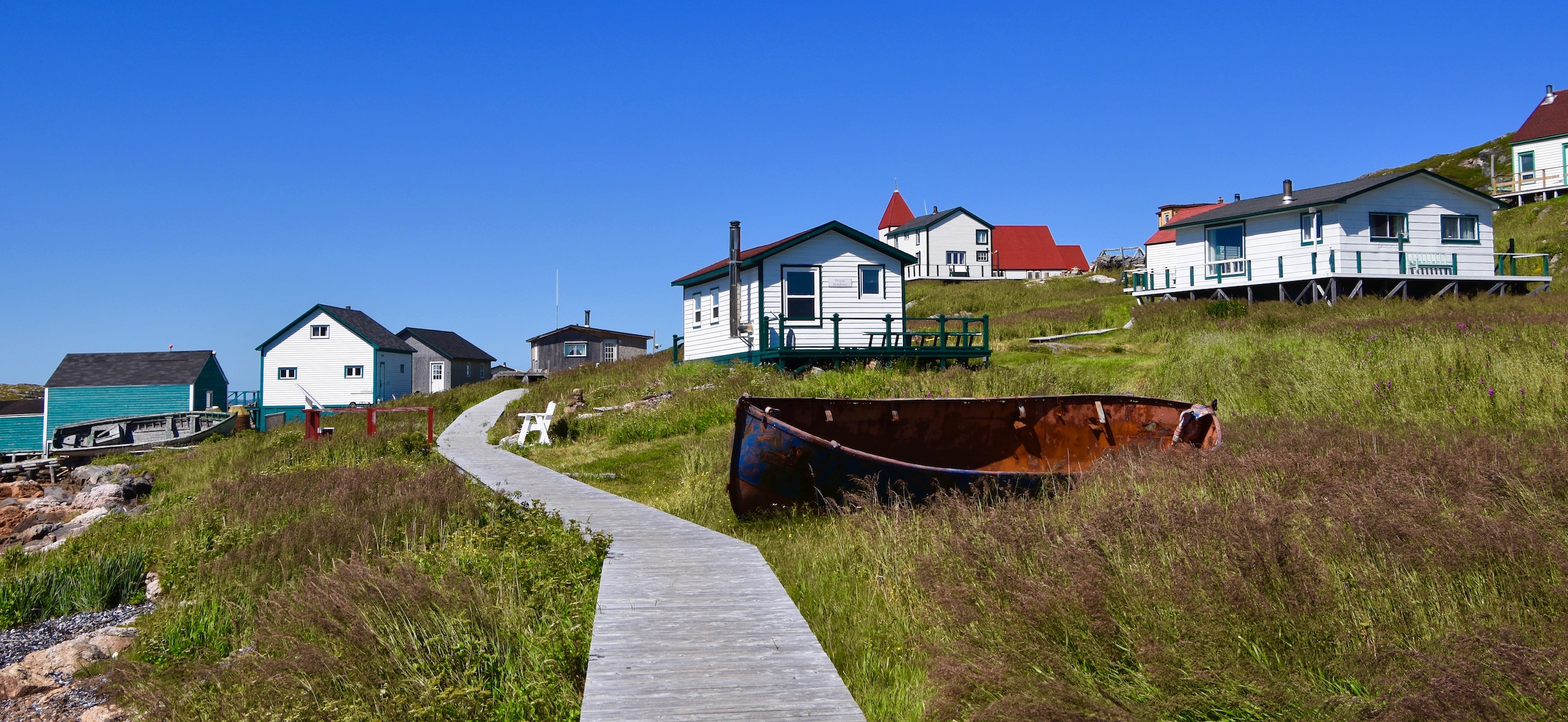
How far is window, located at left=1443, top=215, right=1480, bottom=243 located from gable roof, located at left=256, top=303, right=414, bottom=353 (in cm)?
4837

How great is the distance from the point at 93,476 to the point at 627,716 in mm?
29175

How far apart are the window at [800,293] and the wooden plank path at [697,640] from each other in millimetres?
19639

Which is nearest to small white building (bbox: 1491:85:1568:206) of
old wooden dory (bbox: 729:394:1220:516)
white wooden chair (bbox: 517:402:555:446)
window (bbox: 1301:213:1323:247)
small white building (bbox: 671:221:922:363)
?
window (bbox: 1301:213:1323:247)

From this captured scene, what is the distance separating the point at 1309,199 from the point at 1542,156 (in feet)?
93.9

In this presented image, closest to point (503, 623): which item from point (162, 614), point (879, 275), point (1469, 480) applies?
point (162, 614)

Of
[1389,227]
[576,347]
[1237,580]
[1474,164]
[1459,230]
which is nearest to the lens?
[1237,580]

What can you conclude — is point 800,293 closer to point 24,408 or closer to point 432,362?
point 432,362

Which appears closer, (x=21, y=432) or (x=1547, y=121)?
Result: (x=21, y=432)

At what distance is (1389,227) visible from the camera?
3347cm

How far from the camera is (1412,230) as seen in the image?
3366cm

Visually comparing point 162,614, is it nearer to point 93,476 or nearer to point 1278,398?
point 1278,398

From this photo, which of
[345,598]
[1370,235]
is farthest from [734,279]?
[345,598]

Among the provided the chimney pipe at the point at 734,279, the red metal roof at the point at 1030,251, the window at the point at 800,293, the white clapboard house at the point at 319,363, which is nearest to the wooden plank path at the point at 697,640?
the window at the point at 800,293

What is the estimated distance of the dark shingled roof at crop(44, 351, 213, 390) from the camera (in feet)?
163
